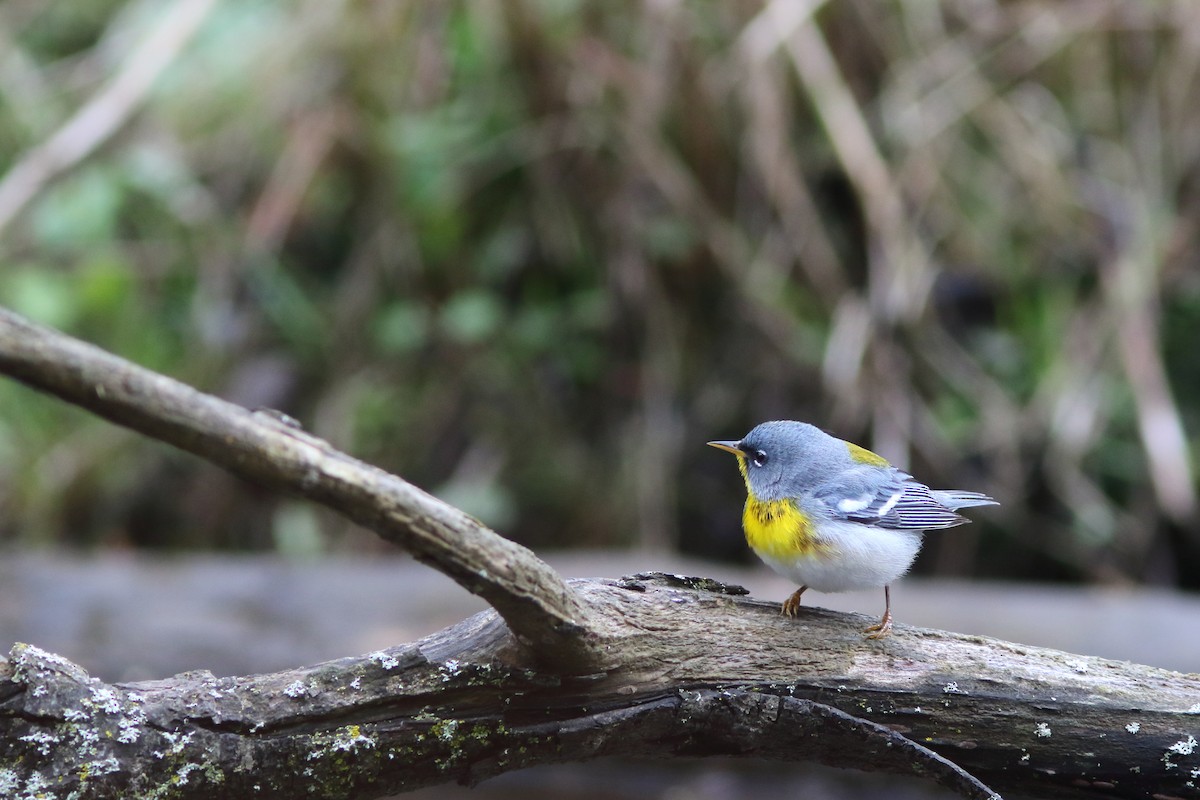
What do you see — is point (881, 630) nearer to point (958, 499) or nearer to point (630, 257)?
point (958, 499)

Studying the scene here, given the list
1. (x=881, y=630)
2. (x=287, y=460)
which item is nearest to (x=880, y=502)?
(x=881, y=630)

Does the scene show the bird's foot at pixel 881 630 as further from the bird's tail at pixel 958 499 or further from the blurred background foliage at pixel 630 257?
the blurred background foliage at pixel 630 257

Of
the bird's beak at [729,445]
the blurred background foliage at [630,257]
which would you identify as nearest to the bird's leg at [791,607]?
the bird's beak at [729,445]

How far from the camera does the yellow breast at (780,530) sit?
166 cm

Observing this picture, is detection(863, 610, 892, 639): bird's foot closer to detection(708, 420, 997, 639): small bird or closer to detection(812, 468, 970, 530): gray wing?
detection(708, 420, 997, 639): small bird

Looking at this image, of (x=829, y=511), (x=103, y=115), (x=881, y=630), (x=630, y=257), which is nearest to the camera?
(x=881, y=630)

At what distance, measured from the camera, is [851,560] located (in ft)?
5.36

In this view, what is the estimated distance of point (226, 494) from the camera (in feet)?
14.9

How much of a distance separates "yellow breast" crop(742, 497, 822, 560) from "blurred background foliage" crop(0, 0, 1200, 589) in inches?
95.1

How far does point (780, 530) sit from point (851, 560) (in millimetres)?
126

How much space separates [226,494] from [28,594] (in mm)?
1344

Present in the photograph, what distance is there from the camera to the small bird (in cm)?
165

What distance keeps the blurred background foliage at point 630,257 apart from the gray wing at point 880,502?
2.38 metres

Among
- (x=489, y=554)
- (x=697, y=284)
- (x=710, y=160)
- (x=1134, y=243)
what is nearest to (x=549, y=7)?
(x=710, y=160)
